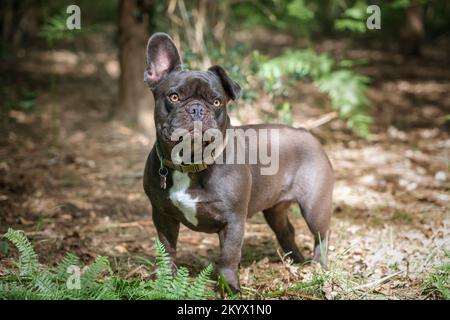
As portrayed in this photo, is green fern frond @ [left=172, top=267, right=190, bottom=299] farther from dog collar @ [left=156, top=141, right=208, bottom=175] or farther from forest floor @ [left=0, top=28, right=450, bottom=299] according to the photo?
dog collar @ [left=156, top=141, right=208, bottom=175]

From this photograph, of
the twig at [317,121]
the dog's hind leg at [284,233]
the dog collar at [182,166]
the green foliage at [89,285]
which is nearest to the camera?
the green foliage at [89,285]

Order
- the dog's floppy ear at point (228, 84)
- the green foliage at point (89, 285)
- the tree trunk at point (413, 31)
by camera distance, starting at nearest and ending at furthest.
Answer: the green foliage at point (89, 285) < the dog's floppy ear at point (228, 84) < the tree trunk at point (413, 31)

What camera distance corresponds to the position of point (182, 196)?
3.83 m

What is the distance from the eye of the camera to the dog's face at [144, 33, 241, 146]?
146 inches

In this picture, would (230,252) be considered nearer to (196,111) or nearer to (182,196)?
(182,196)

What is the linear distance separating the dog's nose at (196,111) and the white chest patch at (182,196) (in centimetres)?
45

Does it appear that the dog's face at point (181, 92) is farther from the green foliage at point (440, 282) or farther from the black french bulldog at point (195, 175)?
the green foliage at point (440, 282)

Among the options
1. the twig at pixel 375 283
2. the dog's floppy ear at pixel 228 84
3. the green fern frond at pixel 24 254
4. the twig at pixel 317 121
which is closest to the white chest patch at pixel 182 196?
the dog's floppy ear at pixel 228 84

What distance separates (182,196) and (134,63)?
516cm

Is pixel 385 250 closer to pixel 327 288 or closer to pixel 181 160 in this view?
pixel 327 288

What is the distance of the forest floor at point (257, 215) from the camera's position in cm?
436

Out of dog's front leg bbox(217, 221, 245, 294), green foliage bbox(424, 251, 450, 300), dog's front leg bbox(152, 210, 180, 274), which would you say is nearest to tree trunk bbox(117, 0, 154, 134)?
dog's front leg bbox(152, 210, 180, 274)
